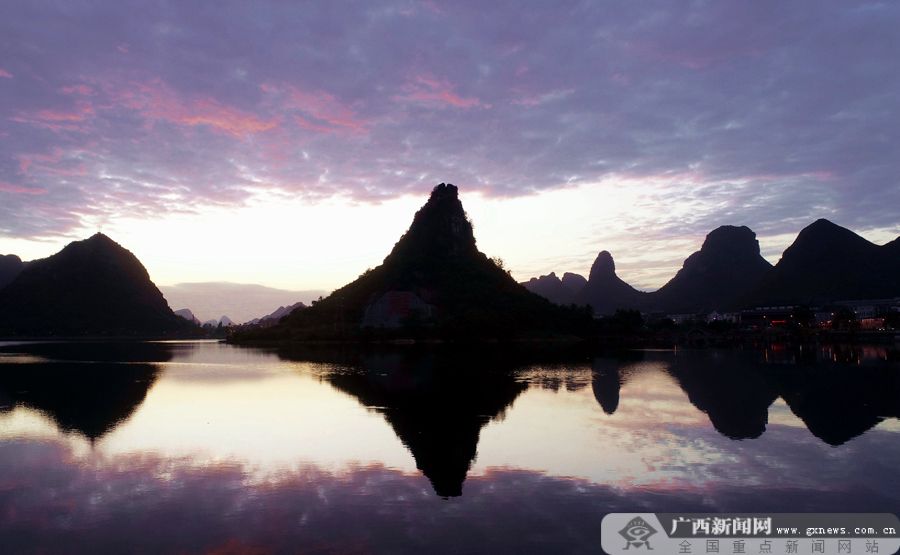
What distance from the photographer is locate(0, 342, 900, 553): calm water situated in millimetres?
10930

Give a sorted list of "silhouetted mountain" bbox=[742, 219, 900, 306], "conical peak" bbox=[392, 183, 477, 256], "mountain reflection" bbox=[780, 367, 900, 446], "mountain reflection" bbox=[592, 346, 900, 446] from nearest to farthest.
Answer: "mountain reflection" bbox=[780, 367, 900, 446] → "mountain reflection" bbox=[592, 346, 900, 446] → "conical peak" bbox=[392, 183, 477, 256] → "silhouetted mountain" bbox=[742, 219, 900, 306]

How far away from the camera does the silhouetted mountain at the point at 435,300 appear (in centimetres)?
10556

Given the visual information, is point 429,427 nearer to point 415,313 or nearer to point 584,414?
point 584,414

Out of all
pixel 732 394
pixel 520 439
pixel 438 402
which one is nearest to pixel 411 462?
pixel 520 439

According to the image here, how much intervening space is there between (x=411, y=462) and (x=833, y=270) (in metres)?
211

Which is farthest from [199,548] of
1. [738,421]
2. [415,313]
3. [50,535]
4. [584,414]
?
[415,313]

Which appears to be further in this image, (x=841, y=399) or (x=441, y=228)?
(x=441, y=228)

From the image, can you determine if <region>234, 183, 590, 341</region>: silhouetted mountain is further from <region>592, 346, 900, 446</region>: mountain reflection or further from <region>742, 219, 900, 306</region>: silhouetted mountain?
<region>742, 219, 900, 306</region>: silhouetted mountain

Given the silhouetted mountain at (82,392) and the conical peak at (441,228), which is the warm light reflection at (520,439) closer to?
the silhouetted mountain at (82,392)

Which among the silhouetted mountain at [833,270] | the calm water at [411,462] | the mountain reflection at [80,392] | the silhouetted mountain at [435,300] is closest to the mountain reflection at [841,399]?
the calm water at [411,462]

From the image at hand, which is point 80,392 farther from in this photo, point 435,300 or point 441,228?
point 441,228

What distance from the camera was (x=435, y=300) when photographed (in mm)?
121375

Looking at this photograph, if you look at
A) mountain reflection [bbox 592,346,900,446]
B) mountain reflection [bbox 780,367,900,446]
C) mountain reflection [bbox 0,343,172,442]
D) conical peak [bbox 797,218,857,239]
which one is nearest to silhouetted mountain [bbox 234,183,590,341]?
mountain reflection [bbox 592,346,900,446]

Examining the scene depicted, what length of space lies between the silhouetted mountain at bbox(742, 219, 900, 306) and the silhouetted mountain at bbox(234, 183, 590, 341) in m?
105
